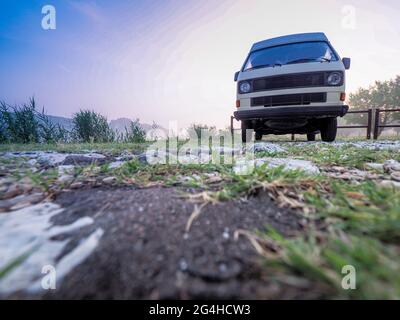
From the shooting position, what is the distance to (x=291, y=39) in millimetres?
4648

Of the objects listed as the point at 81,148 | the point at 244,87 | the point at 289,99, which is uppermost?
the point at 244,87

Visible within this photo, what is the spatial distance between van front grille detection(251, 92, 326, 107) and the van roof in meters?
1.36

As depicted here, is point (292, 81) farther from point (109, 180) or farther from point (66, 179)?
point (66, 179)

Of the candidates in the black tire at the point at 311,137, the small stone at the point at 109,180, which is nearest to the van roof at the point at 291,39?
the black tire at the point at 311,137

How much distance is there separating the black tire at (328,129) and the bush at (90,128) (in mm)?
5743

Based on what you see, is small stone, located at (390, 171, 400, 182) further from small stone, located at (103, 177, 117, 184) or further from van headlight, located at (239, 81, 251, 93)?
van headlight, located at (239, 81, 251, 93)

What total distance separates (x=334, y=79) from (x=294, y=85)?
702 mm

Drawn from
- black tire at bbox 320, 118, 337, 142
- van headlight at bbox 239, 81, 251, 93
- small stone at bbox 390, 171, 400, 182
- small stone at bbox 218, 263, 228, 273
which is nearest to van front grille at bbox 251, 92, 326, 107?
van headlight at bbox 239, 81, 251, 93

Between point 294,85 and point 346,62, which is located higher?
point 346,62

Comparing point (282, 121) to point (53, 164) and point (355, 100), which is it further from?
point (355, 100)

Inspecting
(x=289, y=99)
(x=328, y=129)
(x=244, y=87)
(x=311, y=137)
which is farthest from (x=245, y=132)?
(x=311, y=137)

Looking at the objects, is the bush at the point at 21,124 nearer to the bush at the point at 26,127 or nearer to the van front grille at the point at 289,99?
the bush at the point at 26,127

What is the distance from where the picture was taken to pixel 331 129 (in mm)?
4594

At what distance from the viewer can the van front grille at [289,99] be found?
13.2ft
